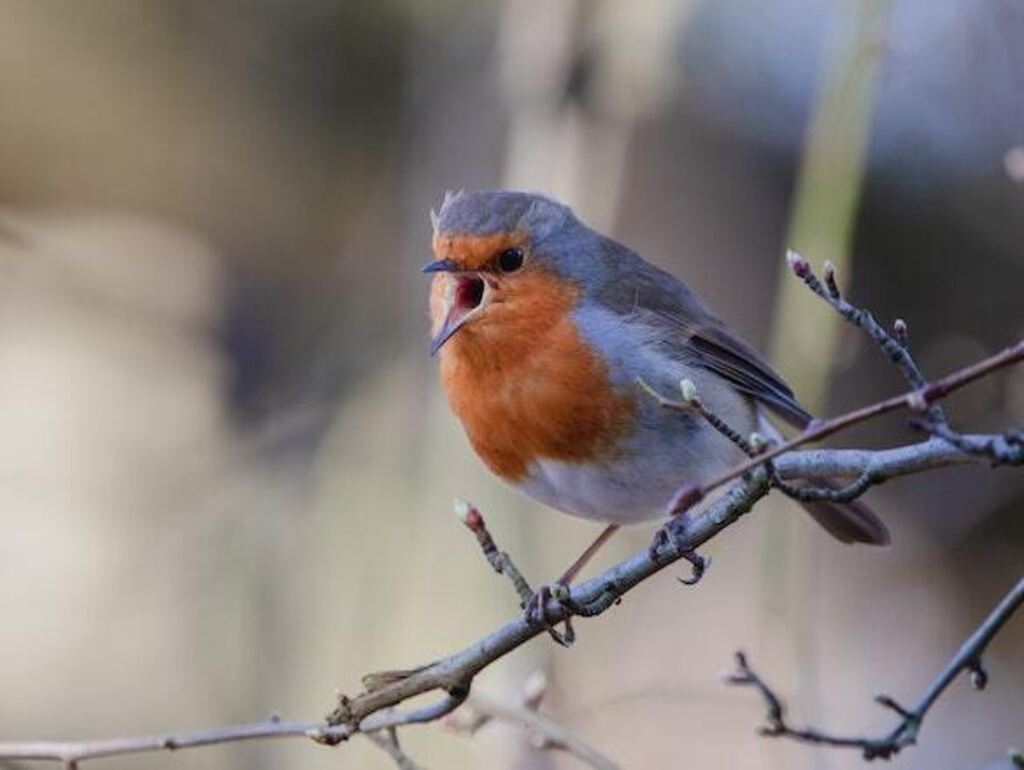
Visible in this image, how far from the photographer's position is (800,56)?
Result: 704cm

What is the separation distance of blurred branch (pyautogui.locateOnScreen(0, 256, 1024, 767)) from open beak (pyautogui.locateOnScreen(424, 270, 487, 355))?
0.71 metres

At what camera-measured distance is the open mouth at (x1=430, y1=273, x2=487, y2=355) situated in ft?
11.5

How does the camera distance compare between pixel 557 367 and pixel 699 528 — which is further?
pixel 557 367

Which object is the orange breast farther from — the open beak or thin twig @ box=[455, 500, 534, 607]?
thin twig @ box=[455, 500, 534, 607]

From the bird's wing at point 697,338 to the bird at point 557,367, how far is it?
13mm

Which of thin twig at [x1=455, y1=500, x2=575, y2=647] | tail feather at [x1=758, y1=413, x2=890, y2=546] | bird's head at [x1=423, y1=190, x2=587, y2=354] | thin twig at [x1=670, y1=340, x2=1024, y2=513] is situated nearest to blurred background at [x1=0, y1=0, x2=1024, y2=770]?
tail feather at [x1=758, y1=413, x2=890, y2=546]

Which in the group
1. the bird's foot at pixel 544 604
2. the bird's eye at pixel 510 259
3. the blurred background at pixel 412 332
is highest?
the bird's eye at pixel 510 259

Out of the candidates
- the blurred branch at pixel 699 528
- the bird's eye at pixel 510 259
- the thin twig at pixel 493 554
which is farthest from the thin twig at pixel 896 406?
the bird's eye at pixel 510 259

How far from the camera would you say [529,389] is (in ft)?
11.3

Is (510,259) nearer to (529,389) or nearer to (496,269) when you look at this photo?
(496,269)

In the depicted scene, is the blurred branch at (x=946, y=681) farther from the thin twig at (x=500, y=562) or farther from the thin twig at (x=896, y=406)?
the thin twig at (x=500, y=562)

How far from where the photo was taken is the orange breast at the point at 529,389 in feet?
11.3

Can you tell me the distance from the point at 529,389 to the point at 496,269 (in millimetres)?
295

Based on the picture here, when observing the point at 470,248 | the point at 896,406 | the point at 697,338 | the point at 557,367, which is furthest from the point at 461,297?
the point at 896,406
